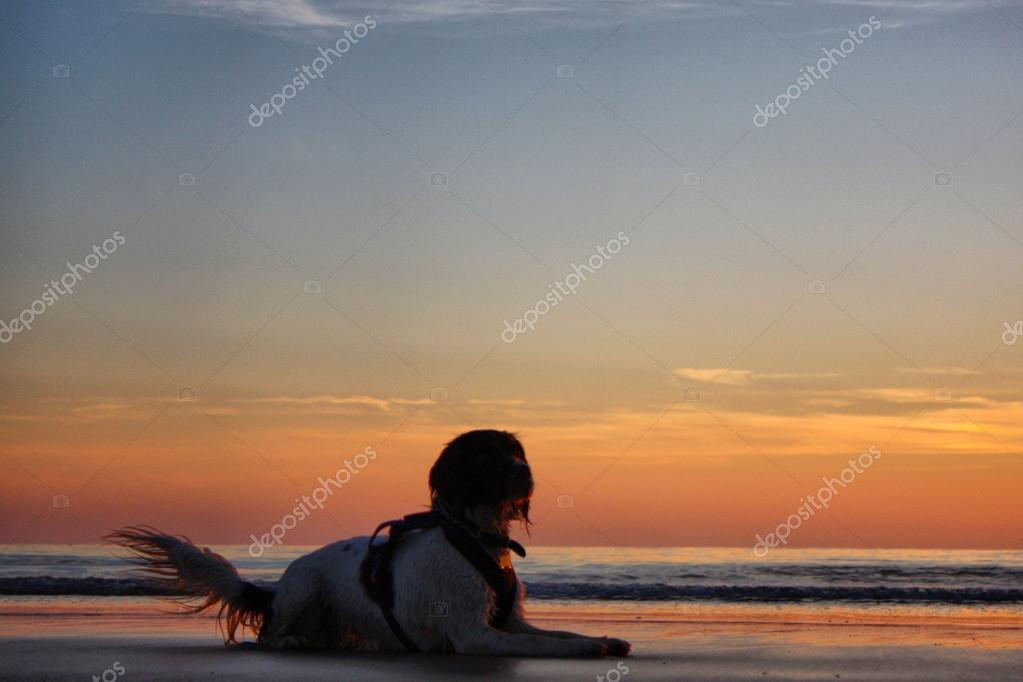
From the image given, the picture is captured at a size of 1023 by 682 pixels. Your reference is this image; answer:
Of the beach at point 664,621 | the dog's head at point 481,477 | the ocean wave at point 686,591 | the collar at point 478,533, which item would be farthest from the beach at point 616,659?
the ocean wave at point 686,591

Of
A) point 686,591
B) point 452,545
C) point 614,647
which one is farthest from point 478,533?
point 686,591

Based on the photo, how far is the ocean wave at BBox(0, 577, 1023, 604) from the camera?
51.5ft

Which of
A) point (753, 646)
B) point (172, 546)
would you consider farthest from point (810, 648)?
point (172, 546)

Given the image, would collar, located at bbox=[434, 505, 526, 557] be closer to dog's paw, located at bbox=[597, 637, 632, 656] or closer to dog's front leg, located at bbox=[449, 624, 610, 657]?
dog's front leg, located at bbox=[449, 624, 610, 657]

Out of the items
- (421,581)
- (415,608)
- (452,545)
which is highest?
(452,545)

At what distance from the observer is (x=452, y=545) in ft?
24.7

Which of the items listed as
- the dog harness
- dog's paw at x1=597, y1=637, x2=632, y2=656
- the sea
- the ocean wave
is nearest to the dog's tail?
the dog harness

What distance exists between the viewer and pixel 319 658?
7223 mm

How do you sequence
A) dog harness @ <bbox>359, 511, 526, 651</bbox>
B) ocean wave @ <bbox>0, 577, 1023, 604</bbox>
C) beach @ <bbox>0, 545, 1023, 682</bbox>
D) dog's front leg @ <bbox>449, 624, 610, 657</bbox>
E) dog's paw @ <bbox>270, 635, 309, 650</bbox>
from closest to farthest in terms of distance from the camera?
beach @ <bbox>0, 545, 1023, 682</bbox> → dog's front leg @ <bbox>449, 624, 610, 657</bbox> → dog harness @ <bbox>359, 511, 526, 651</bbox> → dog's paw @ <bbox>270, 635, 309, 650</bbox> → ocean wave @ <bbox>0, 577, 1023, 604</bbox>

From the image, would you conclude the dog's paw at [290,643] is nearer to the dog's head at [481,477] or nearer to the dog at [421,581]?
the dog at [421,581]

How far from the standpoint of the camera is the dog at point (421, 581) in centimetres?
748

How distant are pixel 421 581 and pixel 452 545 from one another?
11.2 inches

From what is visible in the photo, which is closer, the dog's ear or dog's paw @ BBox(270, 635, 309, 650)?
the dog's ear

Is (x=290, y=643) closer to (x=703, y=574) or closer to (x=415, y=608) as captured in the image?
(x=415, y=608)
